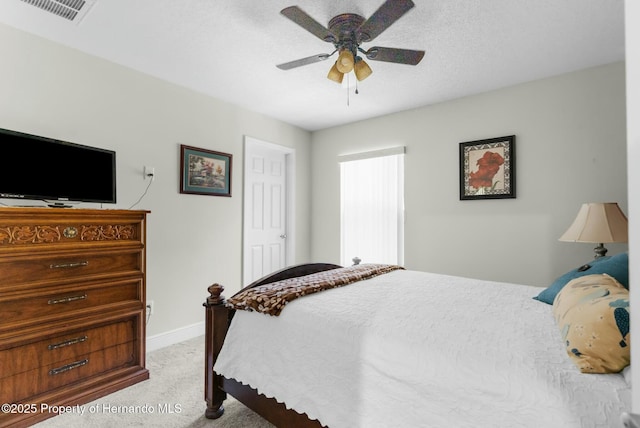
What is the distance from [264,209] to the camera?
418cm

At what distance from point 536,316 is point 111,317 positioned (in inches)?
101

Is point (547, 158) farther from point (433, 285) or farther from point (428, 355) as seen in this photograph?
point (428, 355)

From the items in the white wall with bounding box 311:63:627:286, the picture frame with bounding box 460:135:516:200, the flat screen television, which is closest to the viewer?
the flat screen television

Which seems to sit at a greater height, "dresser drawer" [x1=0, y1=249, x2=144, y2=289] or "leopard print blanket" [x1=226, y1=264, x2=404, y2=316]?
"dresser drawer" [x1=0, y1=249, x2=144, y2=289]

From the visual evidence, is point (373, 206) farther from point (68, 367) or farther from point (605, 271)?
point (68, 367)

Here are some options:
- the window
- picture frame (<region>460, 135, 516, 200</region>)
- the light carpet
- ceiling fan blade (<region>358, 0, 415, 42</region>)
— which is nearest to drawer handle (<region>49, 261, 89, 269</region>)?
the light carpet

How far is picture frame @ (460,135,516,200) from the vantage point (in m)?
3.14

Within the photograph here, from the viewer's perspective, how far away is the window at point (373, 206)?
3.92 m

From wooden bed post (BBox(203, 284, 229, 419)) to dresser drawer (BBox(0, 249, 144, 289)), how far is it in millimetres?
891

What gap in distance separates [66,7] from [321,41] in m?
1.66

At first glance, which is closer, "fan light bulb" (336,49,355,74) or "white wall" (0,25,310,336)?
"fan light bulb" (336,49,355,74)

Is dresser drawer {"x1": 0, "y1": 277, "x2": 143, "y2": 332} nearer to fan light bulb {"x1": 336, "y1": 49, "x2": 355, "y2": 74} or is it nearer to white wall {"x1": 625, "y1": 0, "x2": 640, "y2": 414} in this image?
fan light bulb {"x1": 336, "y1": 49, "x2": 355, "y2": 74}

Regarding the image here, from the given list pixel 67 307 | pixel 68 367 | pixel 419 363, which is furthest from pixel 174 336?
pixel 419 363

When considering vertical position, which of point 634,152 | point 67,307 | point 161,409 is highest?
point 634,152
